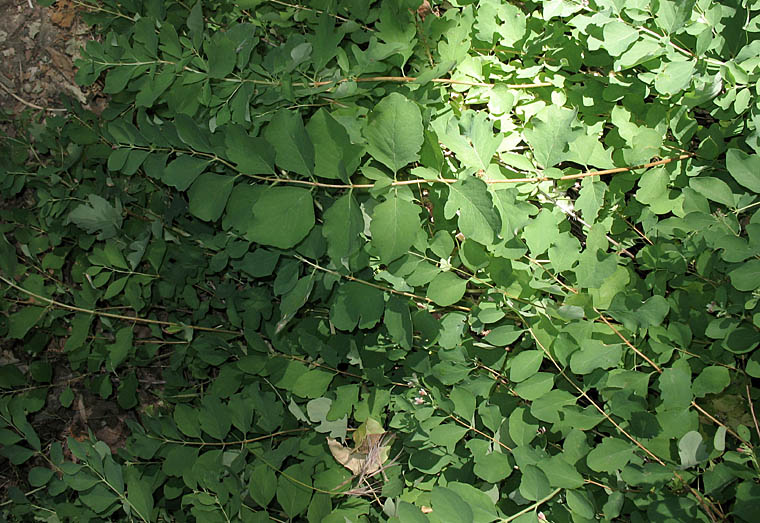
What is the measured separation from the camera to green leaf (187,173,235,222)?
1308mm

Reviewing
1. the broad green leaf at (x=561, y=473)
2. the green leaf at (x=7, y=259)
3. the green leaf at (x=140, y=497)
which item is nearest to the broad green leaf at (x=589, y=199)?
the broad green leaf at (x=561, y=473)

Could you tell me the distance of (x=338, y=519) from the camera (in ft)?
4.66

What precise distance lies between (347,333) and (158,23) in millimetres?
1148

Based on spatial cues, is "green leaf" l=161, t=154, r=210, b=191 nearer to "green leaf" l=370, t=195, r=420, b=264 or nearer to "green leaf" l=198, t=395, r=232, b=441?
"green leaf" l=370, t=195, r=420, b=264

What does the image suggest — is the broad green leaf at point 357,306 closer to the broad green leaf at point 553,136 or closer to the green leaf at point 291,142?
the green leaf at point 291,142

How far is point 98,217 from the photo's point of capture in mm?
1844

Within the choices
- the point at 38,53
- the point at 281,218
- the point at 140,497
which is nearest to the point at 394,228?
the point at 281,218

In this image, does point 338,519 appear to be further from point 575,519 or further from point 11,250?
point 11,250

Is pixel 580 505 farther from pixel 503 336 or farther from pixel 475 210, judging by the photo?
pixel 475 210

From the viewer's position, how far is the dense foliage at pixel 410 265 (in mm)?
1141

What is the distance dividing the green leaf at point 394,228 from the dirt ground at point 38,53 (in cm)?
158

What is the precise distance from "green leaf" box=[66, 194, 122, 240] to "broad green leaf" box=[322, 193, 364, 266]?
1075 mm

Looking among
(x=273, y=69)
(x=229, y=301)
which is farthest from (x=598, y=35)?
(x=229, y=301)

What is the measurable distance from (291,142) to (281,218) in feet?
0.52
